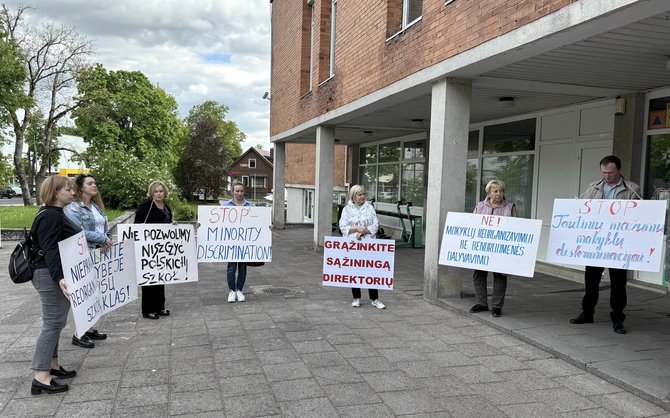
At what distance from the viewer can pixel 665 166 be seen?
761 centimetres

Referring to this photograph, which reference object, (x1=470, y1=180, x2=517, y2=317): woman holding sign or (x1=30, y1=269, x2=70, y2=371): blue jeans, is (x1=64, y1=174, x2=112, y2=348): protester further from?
(x1=470, y1=180, x2=517, y2=317): woman holding sign

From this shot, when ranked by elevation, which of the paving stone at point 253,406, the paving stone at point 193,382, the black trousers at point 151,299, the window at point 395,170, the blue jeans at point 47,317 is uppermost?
the window at point 395,170

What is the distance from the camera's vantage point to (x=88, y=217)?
5.08m

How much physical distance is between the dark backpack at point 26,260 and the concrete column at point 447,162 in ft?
16.1

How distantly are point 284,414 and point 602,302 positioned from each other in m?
5.41

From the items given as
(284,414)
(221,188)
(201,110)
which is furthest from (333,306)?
(201,110)

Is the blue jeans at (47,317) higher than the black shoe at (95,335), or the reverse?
the blue jeans at (47,317)

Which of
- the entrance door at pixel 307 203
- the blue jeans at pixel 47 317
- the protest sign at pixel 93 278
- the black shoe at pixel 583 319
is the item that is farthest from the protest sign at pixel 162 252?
the entrance door at pixel 307 203

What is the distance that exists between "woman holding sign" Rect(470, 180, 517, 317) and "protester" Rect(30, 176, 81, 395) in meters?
4.63

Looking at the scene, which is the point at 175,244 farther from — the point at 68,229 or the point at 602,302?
the point at 602,302

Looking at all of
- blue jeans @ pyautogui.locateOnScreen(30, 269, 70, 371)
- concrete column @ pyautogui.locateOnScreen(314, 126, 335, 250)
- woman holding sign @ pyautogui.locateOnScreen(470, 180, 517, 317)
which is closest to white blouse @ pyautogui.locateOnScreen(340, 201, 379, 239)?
woman holding sign @ pyautogui.locateOnScreen(470, 180, 517, 317)

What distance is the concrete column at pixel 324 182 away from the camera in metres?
13.3

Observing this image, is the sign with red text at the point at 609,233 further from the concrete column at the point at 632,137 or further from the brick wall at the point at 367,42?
the concrete column at the point at 632,137

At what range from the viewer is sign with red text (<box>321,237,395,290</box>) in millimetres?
6926
